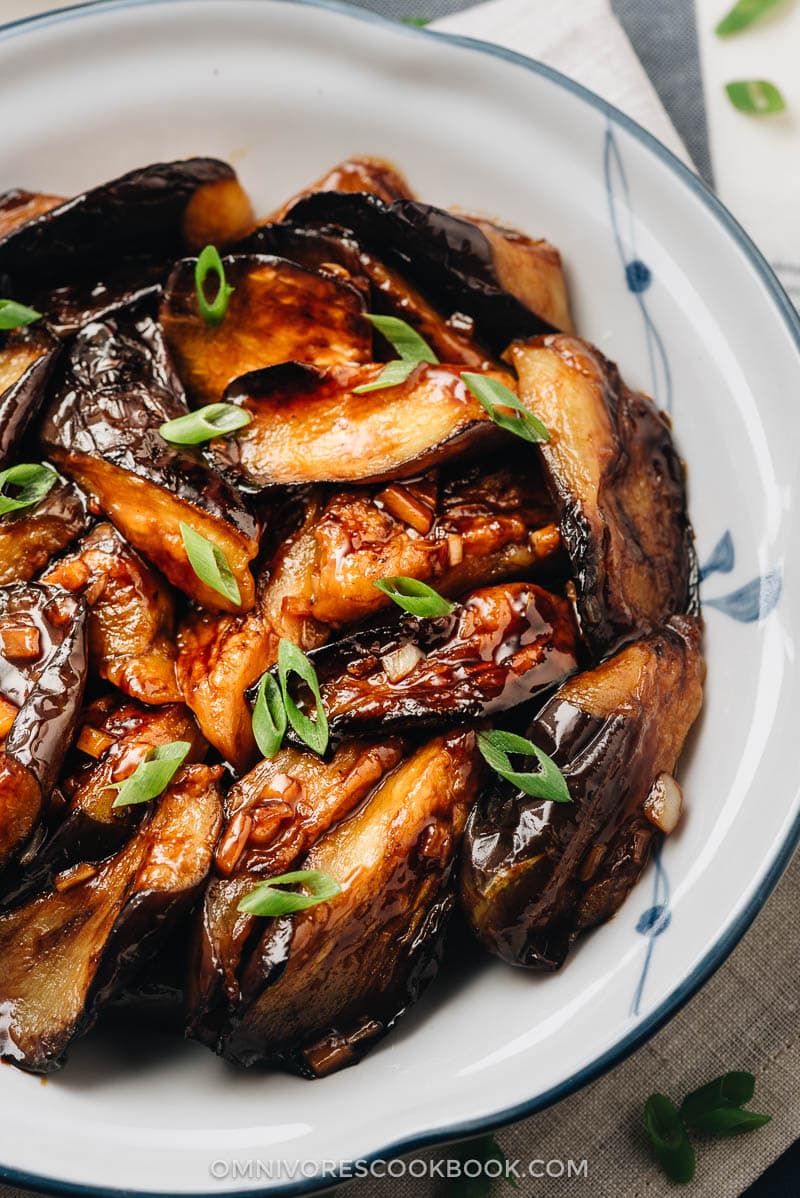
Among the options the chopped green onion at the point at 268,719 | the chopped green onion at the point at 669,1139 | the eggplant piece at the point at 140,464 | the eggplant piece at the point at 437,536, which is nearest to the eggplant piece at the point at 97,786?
the chopped green onion at the point at 268,719

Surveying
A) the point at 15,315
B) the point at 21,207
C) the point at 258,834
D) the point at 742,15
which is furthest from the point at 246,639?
the point at 742,15

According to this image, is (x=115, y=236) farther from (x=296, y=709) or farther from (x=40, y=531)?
(x=296, y=709)

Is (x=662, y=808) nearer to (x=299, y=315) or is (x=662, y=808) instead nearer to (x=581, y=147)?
(x=299, y=315)

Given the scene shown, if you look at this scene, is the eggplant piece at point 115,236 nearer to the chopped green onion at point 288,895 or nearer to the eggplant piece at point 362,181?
the eggplant piece at point 362,181

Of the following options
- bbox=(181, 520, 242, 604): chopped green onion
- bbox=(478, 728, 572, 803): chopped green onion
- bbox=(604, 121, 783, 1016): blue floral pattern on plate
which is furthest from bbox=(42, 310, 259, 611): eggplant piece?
bbox=(604, 121, 783, 1016): blue floral pattern on plate

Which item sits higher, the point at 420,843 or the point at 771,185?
the point at 771,185

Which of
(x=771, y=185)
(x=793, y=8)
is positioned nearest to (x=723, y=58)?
(x=793, y=8)

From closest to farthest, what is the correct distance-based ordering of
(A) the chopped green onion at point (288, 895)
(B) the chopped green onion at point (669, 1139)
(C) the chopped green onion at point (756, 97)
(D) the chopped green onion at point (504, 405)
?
(A) the chopped green onion at point (288, 895), (D) the chopped green onion at point (504, 405), (B) the chopped green onion at point (669, 1139), (C) the chopped green onion at point (756, 97)
